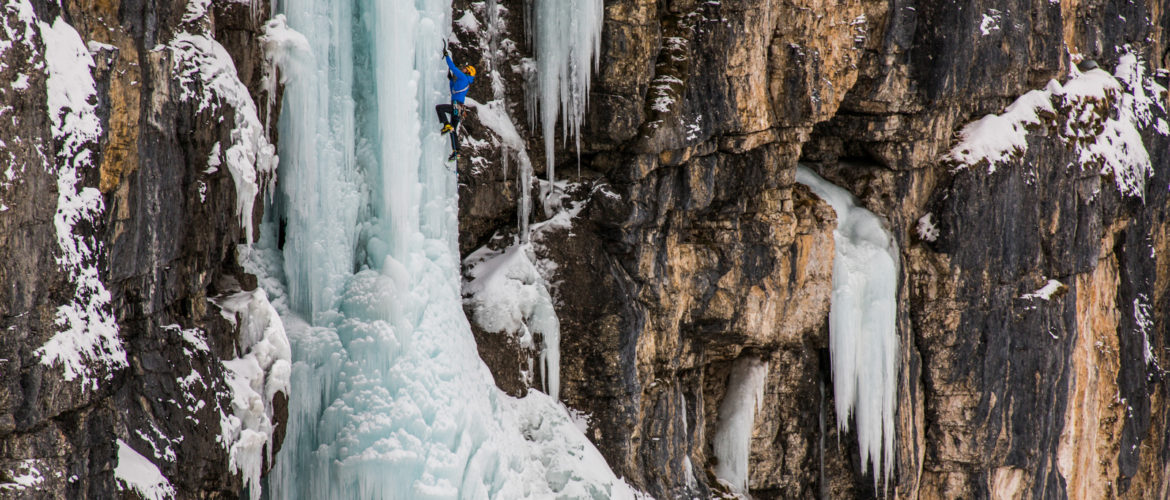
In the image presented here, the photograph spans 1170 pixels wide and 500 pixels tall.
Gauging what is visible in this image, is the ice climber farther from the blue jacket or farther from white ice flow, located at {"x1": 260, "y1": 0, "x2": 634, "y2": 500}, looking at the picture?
white ice flow, located at {"x1": 260, "y1": 0, "x2": 634, "y2": 500}

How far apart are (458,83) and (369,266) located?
1.97m

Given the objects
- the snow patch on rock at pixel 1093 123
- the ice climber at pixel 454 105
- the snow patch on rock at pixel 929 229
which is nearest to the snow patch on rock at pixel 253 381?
the ice climber at pixel 454 105

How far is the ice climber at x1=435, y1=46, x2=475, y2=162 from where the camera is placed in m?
10.4

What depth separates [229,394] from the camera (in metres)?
8.07

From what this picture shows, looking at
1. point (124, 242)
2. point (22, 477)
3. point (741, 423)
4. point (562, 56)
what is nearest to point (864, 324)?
point (741, 423)

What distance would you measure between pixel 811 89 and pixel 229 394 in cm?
816

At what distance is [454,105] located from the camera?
34.3ft

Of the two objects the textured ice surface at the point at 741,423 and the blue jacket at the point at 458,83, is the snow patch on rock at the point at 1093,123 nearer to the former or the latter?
the textured ice surface at the point at 741,423

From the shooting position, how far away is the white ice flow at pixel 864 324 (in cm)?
1480

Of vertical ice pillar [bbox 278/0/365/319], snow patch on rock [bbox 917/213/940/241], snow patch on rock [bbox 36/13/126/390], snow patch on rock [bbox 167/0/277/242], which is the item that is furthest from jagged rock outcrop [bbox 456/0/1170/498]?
snow patch on rock [bbox 36/13/126/390]

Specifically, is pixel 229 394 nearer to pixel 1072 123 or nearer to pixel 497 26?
pixel 497 26

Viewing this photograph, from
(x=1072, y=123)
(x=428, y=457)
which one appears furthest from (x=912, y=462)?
(x=428, y=457)

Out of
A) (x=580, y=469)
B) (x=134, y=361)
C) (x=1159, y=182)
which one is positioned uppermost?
(x=1159, y=182)

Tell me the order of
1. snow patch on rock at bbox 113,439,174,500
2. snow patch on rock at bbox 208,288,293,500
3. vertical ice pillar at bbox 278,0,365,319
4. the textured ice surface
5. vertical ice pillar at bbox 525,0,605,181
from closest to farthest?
snow patch on rock at bbox 113,439,174,500, snow patch on rock at bbox 208,288,293,500, vertical ice pillar at bbox 278,0,365,319, vertical ice pillar at bbox 525,0,605,181, the textured ice surface
